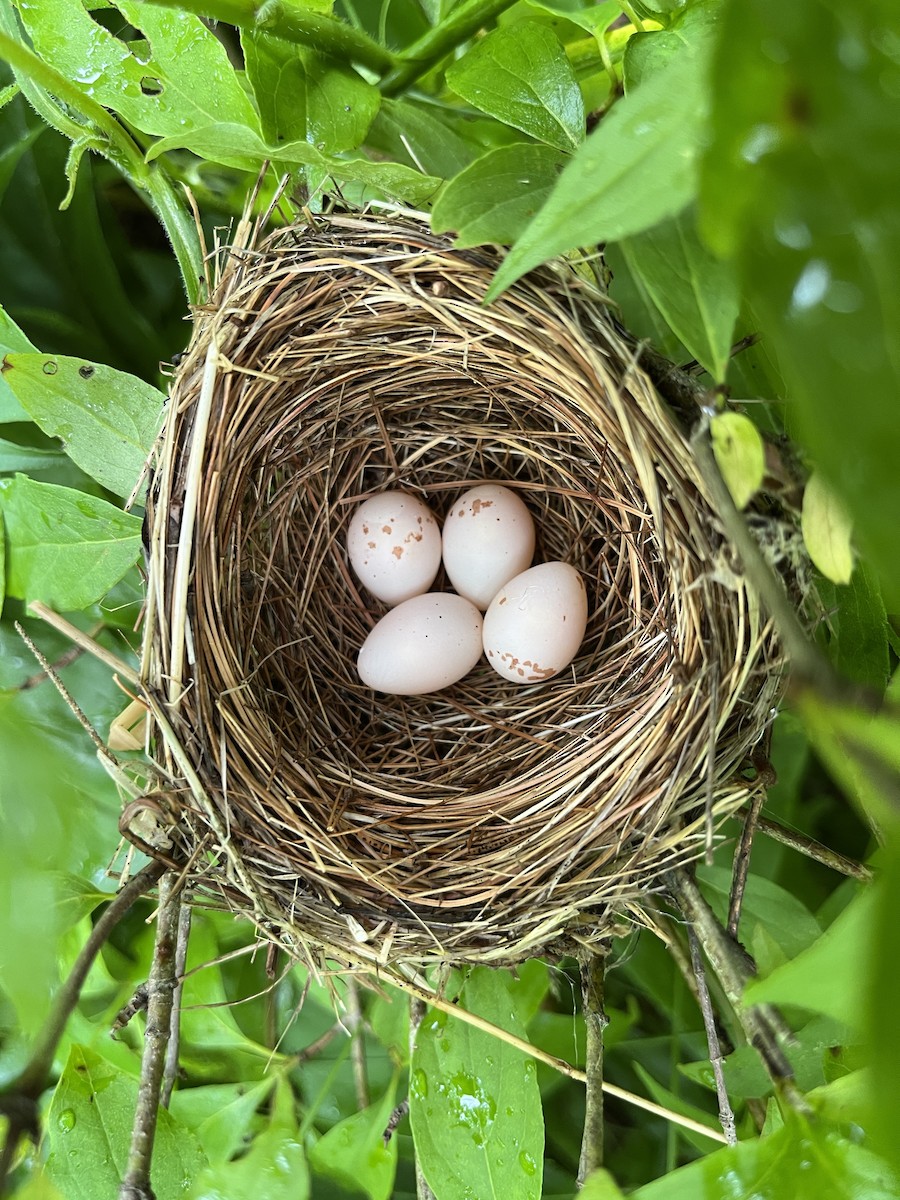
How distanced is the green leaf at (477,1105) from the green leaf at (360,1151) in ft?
0.31

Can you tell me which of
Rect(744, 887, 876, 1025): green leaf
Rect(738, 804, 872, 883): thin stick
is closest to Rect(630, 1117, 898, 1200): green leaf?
Rect(744, 887, 876, 1025): green leaf

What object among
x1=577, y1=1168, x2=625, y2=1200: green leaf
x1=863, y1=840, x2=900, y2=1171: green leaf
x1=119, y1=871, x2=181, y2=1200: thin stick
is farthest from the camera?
x1=119, y1=871, x2=181, y2=1200: thin stick

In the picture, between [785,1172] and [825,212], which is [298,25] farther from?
[785,1172]

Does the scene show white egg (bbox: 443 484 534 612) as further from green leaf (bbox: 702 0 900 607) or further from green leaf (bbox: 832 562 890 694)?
green leaf (bbox: 702 0 900 607)

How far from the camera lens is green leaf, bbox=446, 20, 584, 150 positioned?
61cm

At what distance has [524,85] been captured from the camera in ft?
2.02

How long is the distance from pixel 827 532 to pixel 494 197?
11.4 inches

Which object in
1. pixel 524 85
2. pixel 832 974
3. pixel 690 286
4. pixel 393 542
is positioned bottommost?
pixel 393 542

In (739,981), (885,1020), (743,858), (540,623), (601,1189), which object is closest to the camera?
(885,1020)

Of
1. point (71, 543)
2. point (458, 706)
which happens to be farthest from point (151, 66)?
point (458, 706)

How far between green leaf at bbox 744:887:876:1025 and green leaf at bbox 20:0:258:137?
645 millimetres

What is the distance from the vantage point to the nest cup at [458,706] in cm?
70

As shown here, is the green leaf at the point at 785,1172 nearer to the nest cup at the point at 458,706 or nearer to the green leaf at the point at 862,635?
the nest cup at the point at 458,706

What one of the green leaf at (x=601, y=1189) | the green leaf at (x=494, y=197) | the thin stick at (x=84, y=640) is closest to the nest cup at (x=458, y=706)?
the thin stick at (x=84, y=640)
